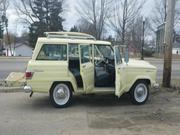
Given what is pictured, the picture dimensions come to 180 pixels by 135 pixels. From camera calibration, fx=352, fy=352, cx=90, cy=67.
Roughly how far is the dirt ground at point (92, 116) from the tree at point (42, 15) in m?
51.7

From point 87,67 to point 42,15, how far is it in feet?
183

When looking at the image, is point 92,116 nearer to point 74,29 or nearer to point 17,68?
point 17,68

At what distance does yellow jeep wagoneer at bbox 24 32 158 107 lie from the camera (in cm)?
973

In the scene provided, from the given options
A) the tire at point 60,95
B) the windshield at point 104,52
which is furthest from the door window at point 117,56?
the tire at point 60,95

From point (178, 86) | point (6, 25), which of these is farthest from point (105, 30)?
point (178, 86)

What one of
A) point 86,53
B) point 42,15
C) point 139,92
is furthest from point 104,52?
point 42,15

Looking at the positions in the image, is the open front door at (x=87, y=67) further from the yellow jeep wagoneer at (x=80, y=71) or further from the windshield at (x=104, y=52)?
the windshield at (x=104, y=52)

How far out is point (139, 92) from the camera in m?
10.4

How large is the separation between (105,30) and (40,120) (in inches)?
1830

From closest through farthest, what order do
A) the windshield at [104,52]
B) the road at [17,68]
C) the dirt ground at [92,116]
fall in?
the dirt ground at [92,116], the windshield at [104,52], the road at [17,68]

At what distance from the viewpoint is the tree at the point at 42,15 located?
205ft

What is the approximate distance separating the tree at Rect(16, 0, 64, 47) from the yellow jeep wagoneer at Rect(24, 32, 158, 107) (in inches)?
2054

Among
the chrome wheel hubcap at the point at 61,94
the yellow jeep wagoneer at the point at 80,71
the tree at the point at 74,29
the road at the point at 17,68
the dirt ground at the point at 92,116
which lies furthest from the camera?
the tree at the point at 74,29

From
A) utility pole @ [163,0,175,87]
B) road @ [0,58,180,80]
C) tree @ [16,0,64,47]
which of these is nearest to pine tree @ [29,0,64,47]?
tree @ [16,0,64,47]
